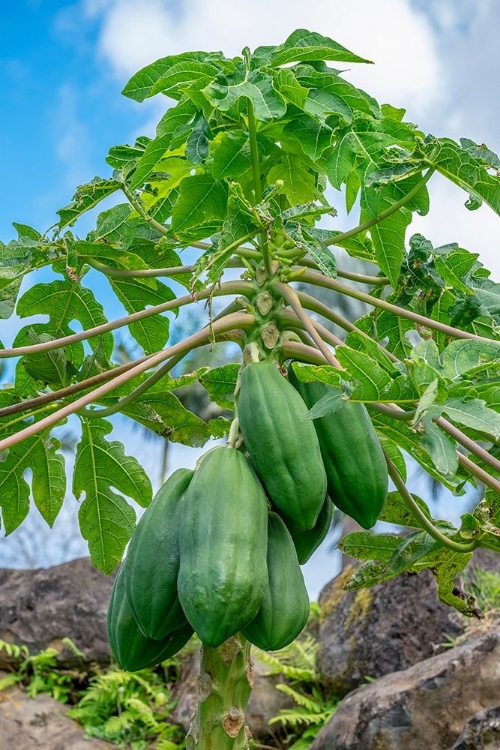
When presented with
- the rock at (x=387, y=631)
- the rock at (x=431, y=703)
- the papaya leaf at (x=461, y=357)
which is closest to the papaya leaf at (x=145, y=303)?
the papaya leaf at (x=461, y=357)

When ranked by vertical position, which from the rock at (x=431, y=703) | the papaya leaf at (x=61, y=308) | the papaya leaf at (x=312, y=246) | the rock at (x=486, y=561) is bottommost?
the rock at (x=431, y=703)

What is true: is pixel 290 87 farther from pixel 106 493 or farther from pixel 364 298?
pixel 106 493

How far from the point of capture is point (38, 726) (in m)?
5.11

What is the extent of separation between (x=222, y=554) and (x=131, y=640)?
0.29m

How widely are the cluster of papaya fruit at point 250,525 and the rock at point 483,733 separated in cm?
114

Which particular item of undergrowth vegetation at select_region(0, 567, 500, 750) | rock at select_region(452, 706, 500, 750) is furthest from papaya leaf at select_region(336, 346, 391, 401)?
undergrowth vegetation at select_region(0, 567, 500, 750)

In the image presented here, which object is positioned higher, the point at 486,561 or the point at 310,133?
the point at 310,133

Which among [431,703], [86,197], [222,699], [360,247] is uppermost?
[86,197]

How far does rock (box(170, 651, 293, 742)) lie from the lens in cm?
490

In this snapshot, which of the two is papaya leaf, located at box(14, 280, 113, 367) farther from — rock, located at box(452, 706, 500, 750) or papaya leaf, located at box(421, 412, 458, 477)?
rock, located at box(452, 706, 500, 750)

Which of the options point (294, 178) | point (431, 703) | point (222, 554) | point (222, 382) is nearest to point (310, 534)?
point (222, 554)

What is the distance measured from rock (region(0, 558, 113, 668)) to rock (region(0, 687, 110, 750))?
343 millimetres

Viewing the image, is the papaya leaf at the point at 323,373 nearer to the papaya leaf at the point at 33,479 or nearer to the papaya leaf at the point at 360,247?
the papaya leaf at the point at 360,247

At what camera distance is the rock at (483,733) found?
2.22 meters
